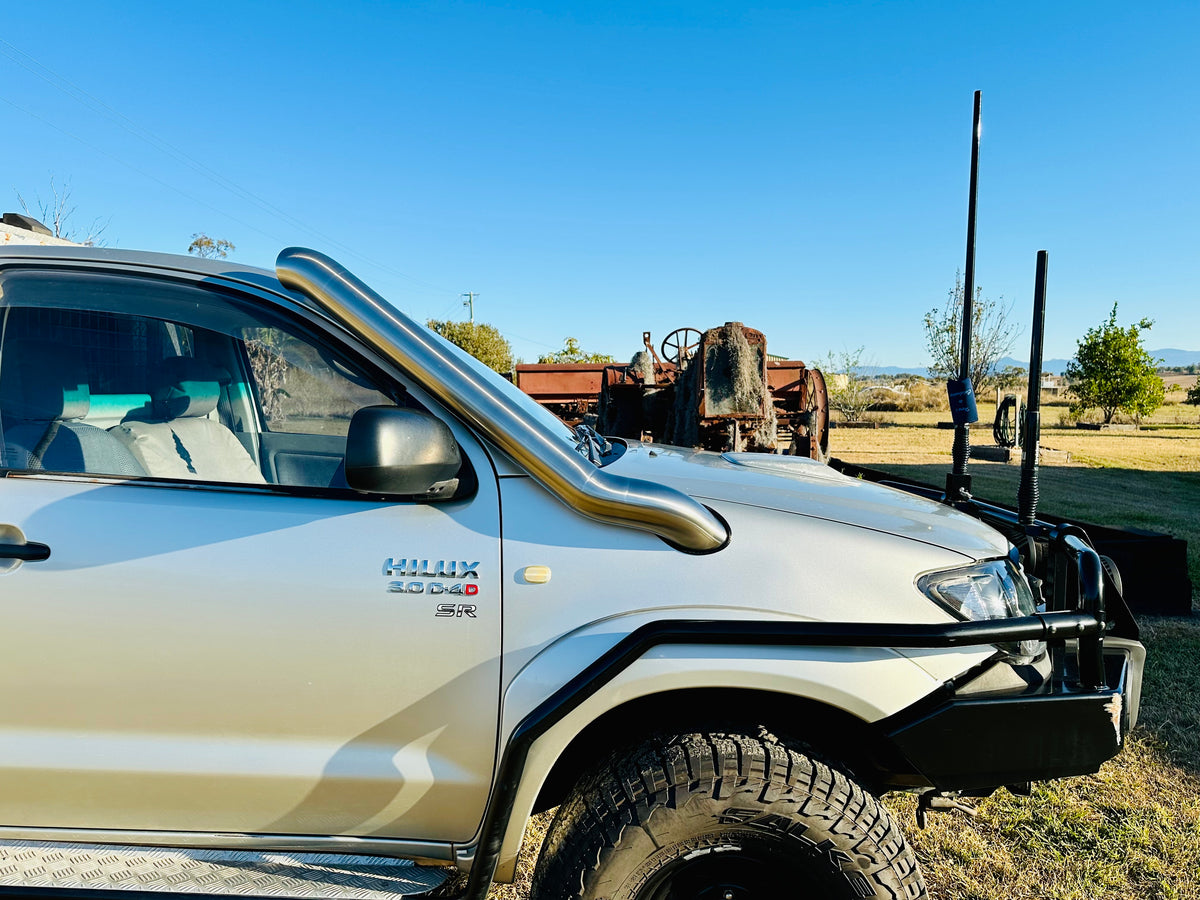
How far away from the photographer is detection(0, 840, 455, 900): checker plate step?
1.69 m

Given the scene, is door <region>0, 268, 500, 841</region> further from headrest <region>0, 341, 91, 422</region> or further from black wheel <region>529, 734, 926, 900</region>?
black wheel <region>529, 734, 926, 900</region>

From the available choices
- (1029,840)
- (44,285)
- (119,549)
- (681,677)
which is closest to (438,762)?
(681,677)

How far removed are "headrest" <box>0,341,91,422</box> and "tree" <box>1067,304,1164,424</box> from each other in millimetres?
30316

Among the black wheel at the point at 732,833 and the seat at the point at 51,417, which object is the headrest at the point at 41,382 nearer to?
the seat at the point at 51,417

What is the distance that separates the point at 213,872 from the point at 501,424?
4.01ft

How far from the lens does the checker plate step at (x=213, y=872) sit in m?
1.69

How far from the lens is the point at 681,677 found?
1.63 m

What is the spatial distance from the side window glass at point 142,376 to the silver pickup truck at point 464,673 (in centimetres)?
11

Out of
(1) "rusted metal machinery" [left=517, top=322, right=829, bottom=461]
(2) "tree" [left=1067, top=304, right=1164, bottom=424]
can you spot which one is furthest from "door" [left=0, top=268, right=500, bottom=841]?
(2) "tree" [left=1067, top=304, right=1164, bottom=424]

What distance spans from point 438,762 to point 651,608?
0.60 meters

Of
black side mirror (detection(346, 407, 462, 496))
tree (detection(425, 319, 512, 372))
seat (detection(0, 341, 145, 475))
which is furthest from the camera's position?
tree (detection(425, 319, 512, 372))

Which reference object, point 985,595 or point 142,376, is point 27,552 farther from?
point 985,595

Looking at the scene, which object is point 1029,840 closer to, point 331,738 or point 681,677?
point 681,677

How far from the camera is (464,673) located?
1.66m
